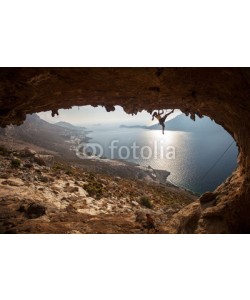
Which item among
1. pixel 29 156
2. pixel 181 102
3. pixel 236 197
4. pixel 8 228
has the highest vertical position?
pixel 181 102

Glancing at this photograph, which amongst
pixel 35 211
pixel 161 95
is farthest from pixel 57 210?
pixel 161 95

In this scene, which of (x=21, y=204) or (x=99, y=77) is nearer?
(x=99, y=77)

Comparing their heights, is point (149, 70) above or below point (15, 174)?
above

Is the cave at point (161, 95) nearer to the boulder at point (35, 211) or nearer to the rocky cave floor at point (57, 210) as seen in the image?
the rocky cave floor at point (57, 210)

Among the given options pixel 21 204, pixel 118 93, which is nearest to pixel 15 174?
pixel 21 204

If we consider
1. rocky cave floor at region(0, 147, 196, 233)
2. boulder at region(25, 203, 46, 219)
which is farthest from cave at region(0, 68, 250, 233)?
boulder at region(25, 203, 46, 219)

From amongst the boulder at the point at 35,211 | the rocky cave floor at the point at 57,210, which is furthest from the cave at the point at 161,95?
the boulder at the point at 35,211

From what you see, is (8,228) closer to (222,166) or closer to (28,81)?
(28,81)

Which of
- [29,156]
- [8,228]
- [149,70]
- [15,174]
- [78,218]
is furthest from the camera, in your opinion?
[29,156]

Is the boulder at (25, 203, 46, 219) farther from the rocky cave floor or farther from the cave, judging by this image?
the cave
